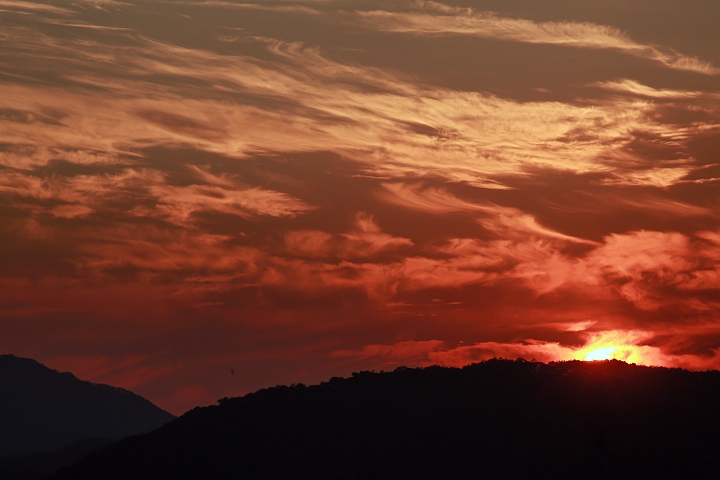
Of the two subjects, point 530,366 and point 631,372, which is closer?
point 631,372

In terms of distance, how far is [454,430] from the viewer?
134 metres

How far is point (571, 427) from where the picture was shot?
12450 cm

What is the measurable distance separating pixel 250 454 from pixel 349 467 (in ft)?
68.9

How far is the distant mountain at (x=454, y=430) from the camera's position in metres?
115

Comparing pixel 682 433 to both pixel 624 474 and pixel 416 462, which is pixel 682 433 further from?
pixel 416 462

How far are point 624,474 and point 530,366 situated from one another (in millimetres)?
42536

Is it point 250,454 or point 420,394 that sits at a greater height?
point 420,394

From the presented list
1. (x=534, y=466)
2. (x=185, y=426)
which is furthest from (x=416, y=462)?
(x=185, y=426)

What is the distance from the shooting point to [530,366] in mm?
150500

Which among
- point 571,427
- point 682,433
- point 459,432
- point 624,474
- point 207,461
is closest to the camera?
point 624,474

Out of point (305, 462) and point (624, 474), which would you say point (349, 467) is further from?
point (624, 474)

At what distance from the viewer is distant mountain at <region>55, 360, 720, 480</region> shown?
115 meters

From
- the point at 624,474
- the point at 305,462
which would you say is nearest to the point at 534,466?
the point at 624,474

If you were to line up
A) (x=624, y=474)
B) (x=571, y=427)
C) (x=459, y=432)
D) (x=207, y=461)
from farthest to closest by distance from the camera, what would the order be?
(x=207, y=461) < (x=459, y=432) < (x=571, y=427) < (x=624, y=474)
